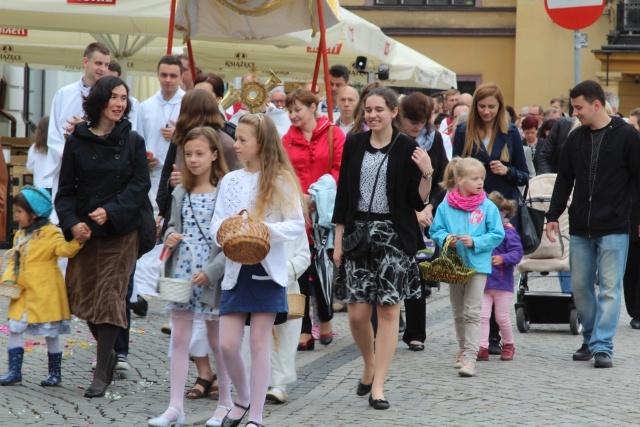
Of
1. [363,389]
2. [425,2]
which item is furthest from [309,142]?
[425,2]

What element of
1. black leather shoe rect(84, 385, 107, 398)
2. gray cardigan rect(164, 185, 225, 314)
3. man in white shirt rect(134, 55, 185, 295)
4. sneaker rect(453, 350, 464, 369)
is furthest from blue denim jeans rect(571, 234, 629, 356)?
black leather shoe rect(84, 385, 107, 398)

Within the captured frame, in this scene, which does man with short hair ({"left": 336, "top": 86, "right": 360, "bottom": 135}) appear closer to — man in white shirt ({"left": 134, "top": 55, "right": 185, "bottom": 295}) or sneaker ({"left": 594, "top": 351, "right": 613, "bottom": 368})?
man in white shirt ({"left": 134, "top": 55, "right": 185, "bottom": 295})

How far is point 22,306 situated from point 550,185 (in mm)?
5344

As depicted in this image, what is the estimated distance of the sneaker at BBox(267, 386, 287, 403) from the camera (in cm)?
795

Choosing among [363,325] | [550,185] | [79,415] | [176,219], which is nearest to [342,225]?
[363,325]

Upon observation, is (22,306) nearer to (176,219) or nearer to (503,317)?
(176,219)

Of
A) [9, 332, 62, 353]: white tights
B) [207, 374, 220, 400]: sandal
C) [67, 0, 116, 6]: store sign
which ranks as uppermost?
[67, 0, 116, 6]: store sign

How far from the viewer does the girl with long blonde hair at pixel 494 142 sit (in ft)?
33.4

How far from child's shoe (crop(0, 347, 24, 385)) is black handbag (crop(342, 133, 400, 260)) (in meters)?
2.17

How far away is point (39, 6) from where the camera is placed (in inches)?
548

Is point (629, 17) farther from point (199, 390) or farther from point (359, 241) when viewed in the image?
point (199, 390)

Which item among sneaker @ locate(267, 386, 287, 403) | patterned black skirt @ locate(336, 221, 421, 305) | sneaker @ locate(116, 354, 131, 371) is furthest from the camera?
sneaker @ locate(116, 354, 131, 371)

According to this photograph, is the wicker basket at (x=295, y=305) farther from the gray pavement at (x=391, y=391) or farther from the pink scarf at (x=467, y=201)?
the pink scarf at (x=467, y=201)

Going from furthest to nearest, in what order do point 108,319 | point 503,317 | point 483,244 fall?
point 503,317 < point 483,244 < point 108,319
